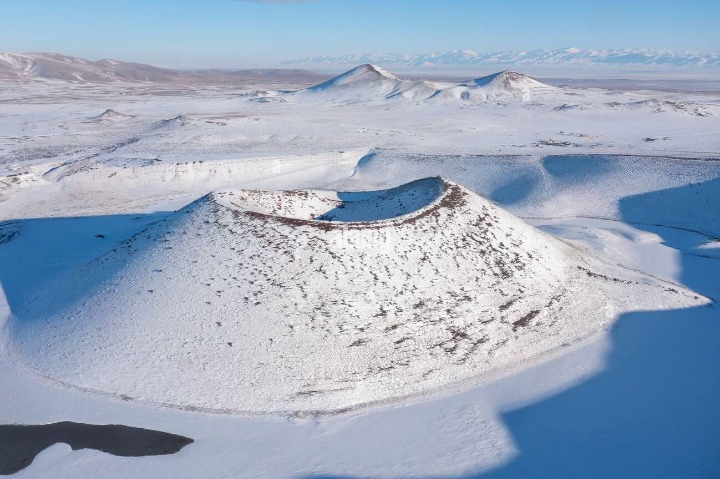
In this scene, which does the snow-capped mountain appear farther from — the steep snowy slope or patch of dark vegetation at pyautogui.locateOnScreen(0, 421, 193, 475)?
patch of dark vegetation at pyautogui.locateOnScreen(0, 421, 193, 475)

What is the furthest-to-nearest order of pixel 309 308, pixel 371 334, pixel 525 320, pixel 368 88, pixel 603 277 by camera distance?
pixel 368 88, pixel 603 277, pixel 525 320, pixel 309 308, pixel 371 334

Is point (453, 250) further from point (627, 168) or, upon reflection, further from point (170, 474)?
point (627, 168)

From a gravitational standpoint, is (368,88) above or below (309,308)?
above

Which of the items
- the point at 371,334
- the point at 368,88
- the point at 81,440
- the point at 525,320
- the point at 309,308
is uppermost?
the point at 368,88

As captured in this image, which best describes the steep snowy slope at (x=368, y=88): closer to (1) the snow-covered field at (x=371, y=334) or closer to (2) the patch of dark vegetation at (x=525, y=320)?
(1) the snow-covered field at (x=371, y=334)

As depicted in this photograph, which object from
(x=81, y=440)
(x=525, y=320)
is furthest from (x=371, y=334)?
(x=81, y=440)

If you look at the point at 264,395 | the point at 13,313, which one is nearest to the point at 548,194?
the point at 264,395

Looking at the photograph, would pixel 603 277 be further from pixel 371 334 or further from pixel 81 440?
pixel 81 440
